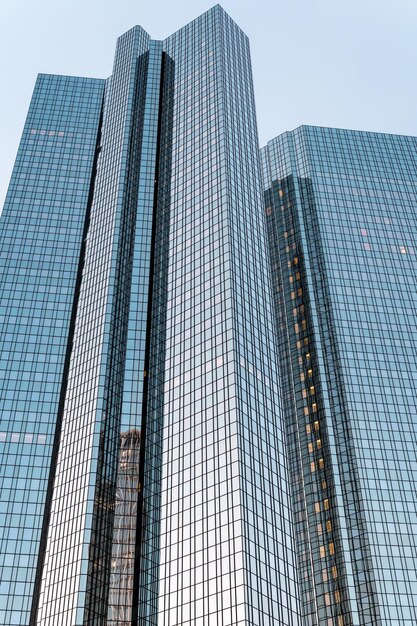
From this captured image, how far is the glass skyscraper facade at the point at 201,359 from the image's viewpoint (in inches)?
3834

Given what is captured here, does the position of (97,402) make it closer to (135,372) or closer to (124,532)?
(135,372)

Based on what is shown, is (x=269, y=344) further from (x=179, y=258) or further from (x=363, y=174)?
(x=363, y=174)

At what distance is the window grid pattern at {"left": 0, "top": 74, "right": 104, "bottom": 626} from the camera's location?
4641 inches

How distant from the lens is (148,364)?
121m

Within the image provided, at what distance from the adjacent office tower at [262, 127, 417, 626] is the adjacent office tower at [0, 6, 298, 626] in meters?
24.7

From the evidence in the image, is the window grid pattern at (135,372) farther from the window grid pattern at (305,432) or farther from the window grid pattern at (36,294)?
the window grid pattern at (305,432)

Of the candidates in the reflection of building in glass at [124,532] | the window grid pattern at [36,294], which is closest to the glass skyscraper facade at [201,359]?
the reflection of building in glass at [124,532]

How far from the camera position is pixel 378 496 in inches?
4924

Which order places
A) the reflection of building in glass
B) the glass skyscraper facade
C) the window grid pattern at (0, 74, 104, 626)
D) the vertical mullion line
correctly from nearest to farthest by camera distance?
1. the glass skyscraper facade
2. the reflection of building in glass
3. the vertical mullion line
4. the window grid pattern at (0, 74, 104, 626)

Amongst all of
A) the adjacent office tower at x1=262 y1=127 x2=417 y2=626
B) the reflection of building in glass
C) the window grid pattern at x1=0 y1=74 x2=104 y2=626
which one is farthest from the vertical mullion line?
the adjacent office tower at x1=262 y1=127 x2=417 y2=626

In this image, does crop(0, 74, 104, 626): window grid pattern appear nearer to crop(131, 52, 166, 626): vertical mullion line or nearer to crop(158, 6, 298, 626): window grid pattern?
crop(131, 52, 166, 626): vertical mullion line

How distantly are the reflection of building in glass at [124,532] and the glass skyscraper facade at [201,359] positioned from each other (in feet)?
→ 0.96

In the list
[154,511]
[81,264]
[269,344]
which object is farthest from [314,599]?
[81,264]

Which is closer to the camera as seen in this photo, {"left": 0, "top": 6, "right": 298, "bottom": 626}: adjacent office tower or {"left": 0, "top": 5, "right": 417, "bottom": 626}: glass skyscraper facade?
{"left": 0, "top": 6, "right": 298, "bottom": 626}: adjacent office tower
